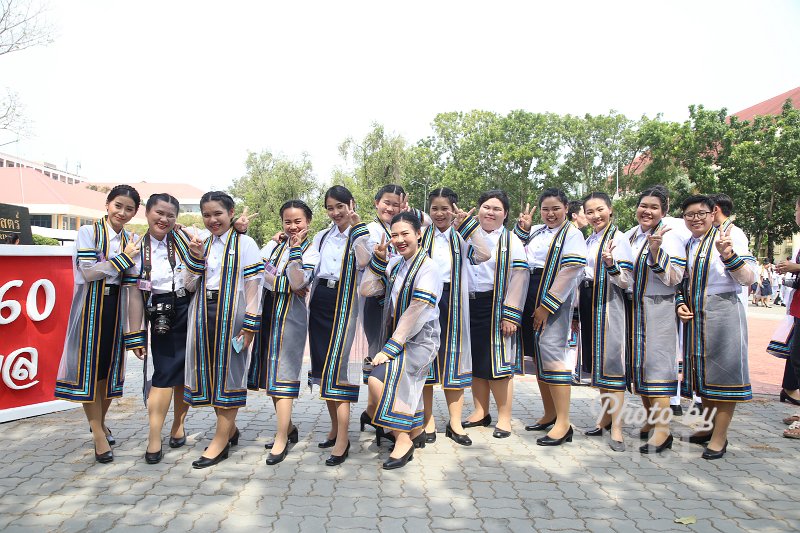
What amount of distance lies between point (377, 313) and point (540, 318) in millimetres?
1303

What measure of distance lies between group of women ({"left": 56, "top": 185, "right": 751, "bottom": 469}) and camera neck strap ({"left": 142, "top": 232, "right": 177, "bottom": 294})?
1cm

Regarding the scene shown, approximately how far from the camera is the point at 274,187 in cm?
3525

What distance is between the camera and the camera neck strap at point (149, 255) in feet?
14.6

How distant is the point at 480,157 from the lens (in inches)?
1355

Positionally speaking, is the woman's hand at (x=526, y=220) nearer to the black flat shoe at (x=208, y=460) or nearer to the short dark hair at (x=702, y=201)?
the short dark hair at (x=702, y=201)

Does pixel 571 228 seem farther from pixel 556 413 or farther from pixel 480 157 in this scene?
pixel 480 157

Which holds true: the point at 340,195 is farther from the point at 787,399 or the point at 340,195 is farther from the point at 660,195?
the point at 787,399

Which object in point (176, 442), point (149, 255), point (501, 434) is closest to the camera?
point (149, 255)

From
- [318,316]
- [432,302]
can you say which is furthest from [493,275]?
[318,316]

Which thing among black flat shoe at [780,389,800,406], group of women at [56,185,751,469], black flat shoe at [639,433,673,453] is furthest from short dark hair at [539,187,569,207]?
black flat shoe at [780,389,800,406]

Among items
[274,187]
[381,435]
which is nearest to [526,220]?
[381,435]

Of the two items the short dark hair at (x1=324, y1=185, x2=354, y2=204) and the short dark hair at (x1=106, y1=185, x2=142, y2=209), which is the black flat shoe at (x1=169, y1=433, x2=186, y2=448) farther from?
the short dark hair at (x1=324, y1=185, x2=354, y2=204)

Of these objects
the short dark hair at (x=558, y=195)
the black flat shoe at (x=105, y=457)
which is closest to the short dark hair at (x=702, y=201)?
the short dark hair at (x=558, y=195)

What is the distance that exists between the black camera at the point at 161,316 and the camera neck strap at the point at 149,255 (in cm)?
13
